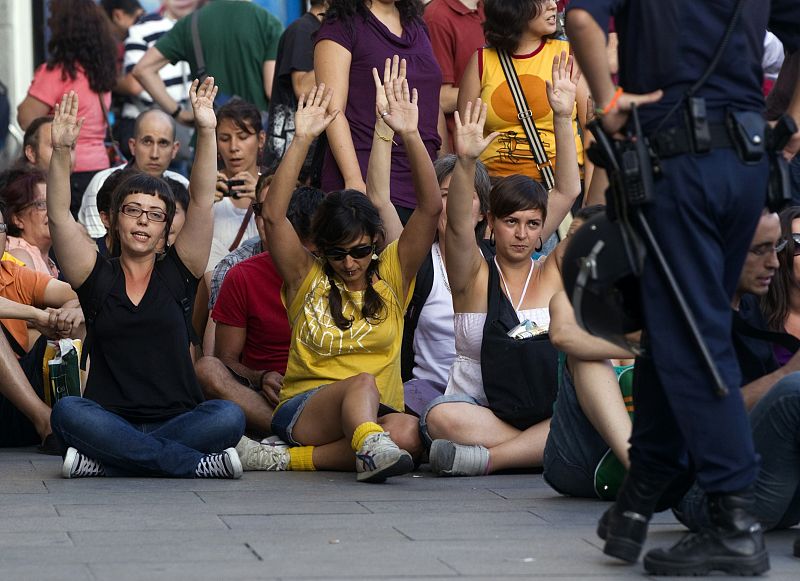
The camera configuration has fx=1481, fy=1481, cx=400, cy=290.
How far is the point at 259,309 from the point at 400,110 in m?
1.38

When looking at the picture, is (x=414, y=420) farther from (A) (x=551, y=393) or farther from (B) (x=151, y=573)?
(B) (x=151, y=573)

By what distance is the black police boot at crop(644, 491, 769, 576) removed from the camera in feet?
13.3

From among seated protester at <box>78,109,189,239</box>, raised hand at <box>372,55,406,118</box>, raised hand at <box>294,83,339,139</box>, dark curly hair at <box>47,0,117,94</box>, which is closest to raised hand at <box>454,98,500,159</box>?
raised hand at <box>372,55,406,118</box>

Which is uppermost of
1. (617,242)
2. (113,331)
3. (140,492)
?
(617,242)

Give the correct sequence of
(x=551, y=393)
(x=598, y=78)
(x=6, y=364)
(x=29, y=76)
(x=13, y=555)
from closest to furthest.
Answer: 1. (x=598, y=78)
2. (x=13, y=555)
3. (x=551, y=393)
4. (x=6, y=364)
5. (x=29, y=76)

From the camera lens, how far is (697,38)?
13.3ft

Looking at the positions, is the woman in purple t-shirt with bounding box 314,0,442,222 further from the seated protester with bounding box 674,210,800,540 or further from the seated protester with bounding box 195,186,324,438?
the seated protester with bounding box 674,210,800,540

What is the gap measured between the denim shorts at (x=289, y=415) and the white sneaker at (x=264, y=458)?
0.07 m

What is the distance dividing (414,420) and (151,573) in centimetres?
257

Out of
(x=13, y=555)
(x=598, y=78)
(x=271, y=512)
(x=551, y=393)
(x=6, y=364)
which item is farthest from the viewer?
(x=6, y=364)

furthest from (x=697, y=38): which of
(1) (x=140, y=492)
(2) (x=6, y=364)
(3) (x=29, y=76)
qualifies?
(3) (x=29, y=76)

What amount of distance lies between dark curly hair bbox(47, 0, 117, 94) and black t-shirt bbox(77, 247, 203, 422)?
3.84 metres

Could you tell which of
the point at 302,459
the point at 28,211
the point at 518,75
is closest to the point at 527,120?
the point at 518,75

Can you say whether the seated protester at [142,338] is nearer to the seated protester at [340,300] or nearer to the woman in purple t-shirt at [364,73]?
the seated protester at [340,300]
